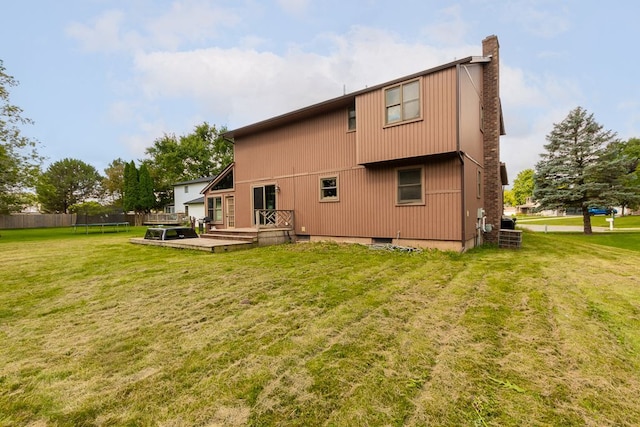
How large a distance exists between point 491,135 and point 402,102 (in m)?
4.53

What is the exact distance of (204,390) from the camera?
6.63ft

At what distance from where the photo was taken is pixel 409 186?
866 cm

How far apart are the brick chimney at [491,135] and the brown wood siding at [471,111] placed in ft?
1.26

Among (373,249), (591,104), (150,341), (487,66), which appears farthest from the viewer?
(591,104)

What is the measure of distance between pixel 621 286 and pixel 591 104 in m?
19.2

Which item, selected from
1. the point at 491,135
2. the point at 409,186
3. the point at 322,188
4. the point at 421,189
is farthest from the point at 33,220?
the point at 491,135

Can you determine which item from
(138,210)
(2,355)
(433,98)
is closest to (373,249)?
(433,98)

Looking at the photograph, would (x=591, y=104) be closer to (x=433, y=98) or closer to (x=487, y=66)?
(x=487, y=66)

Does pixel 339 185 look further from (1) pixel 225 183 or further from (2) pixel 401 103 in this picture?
(1) pixel 225 183

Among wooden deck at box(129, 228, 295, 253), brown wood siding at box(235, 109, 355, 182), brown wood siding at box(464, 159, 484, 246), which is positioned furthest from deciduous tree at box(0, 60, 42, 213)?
brown wood siding at box(464, 159, 484, 246)

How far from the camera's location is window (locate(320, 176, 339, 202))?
10.2m

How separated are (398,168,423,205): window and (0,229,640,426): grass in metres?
3.65

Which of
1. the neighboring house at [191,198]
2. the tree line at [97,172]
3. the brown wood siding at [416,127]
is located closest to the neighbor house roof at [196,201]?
the neighboring house at [191,198]

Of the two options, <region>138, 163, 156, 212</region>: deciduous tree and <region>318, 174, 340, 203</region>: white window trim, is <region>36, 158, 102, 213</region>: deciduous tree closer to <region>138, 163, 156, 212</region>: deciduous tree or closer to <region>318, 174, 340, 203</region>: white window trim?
<region>138, 163, 156, 212</region>: deciduous tree
